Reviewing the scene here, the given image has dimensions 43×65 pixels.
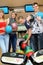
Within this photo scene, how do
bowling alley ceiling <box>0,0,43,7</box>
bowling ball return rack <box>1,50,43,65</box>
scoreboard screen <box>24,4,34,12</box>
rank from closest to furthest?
1. bowling ball return rack <box>1,50,43,65</box>
2. scoreboard screen <box>24,4,34,12</box>
3. bowling alley ceiling <box>0,0,43,7</box>

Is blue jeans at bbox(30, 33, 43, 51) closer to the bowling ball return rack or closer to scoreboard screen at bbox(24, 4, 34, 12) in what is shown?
the bowling ball return rack

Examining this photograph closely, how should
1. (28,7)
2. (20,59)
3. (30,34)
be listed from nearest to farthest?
(20,59) < (30,34) < (28,7)

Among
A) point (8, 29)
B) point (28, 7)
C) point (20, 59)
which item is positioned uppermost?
point (28, 7)

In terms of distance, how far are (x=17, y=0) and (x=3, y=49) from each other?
2.31m

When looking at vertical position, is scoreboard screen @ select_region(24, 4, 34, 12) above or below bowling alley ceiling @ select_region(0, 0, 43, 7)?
below

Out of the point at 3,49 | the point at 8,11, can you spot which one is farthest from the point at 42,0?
the point at 3,49

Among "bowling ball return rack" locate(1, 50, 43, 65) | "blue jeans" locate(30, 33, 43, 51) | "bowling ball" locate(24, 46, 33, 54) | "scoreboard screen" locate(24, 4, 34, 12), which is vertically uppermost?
"scoreboard screen" locate(24, 4, 34, 12)

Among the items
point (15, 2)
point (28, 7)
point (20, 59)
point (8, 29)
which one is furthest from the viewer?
point (15, 2)

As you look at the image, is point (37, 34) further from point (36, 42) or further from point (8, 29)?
point (8, 29)

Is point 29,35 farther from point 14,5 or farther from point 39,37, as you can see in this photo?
point 14,5

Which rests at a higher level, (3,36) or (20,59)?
(3,36)

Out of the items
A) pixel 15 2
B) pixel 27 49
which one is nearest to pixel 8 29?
pixel 27 49

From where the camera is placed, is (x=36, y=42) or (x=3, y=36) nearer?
(x=3, y=36)

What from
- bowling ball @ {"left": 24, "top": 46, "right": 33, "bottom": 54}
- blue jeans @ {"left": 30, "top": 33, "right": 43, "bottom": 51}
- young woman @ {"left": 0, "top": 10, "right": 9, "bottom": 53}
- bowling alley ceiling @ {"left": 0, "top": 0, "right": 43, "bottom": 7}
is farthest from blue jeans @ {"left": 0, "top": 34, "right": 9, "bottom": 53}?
bowling alley ceiling @ {"left": 0, "top": 0, "right": 43, "bottom": 7}
